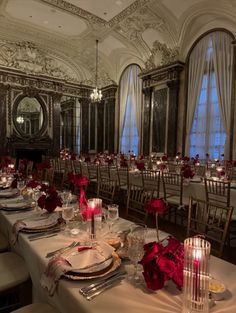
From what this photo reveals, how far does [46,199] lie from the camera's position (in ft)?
6.86

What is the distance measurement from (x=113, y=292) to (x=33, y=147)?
10169 millimetres

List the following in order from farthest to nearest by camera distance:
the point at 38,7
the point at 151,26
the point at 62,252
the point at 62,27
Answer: the point at 62,27 → the point at 151,26 → the point at 38,7 → the point at 62,252

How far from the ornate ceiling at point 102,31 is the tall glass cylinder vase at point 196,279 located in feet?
24.6

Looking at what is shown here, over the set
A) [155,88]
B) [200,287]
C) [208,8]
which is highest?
[208,8]

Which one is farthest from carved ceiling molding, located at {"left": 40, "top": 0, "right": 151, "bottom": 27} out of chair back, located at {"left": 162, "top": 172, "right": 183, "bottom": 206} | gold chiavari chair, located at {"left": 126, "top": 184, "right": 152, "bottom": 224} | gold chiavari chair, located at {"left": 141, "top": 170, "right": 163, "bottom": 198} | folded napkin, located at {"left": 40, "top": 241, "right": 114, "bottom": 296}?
folded napkin, located at {"left": 40, "top": 241, "right": 114, "bottom": 296}

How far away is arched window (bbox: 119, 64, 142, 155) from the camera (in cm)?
1055

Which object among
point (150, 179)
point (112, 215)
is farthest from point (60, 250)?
point (150, 179)

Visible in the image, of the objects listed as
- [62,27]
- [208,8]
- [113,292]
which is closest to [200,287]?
[113,292]

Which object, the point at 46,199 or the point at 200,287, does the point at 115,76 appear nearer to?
the point at 46,199

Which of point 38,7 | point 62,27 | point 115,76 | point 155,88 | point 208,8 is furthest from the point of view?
point 115,76

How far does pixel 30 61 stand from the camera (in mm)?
10367

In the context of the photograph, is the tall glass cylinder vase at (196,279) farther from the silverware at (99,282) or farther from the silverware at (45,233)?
the silverware at (45,233)

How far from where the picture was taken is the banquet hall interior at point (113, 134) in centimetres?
173

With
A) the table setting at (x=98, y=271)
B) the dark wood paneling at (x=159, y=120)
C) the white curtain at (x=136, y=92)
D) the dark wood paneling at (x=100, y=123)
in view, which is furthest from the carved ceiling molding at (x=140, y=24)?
the table setting at (x=98, y=271)
